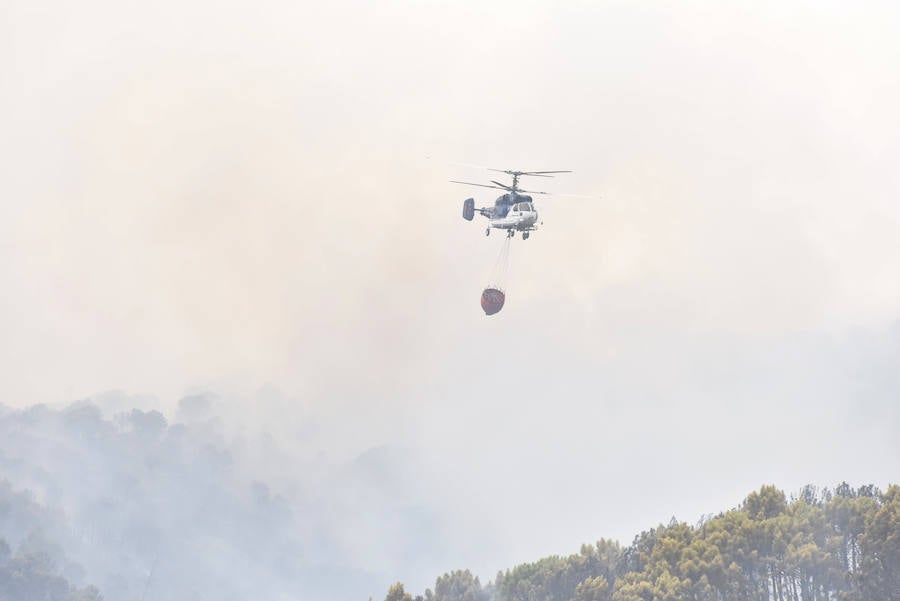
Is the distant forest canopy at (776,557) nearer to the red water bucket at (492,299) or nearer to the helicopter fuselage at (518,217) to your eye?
the red water bucket at (492,299)

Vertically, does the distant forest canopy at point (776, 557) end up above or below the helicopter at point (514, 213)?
below

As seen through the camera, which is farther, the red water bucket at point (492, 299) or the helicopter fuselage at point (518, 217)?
the red water bucket at point (492, 299)

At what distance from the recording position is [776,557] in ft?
439

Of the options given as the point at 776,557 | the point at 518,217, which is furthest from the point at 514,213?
the point at 776,557

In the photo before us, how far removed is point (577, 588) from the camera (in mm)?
144125

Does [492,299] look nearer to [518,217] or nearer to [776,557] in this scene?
[518,217]

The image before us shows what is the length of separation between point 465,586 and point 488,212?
6858 cm

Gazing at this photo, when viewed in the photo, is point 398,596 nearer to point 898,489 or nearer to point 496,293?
point 496,293

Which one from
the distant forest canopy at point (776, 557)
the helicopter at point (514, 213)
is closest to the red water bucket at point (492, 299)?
the helicopter at point (514, 213)

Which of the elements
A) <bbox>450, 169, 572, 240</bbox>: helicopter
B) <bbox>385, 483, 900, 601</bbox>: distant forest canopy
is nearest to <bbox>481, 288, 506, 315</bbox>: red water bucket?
<bbox>450, 169, 572, 240</bbox>: helicopter

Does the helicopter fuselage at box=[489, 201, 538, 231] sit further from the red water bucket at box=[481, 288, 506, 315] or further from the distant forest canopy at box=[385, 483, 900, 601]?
the distant forest canopy at box=[385, 483, 900, 601]

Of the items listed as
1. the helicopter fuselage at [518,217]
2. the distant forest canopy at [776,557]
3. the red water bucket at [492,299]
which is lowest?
the distant forest canopy at [776,557]

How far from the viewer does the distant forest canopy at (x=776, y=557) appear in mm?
121812

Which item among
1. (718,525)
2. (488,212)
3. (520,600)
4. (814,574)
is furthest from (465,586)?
(488,212)
